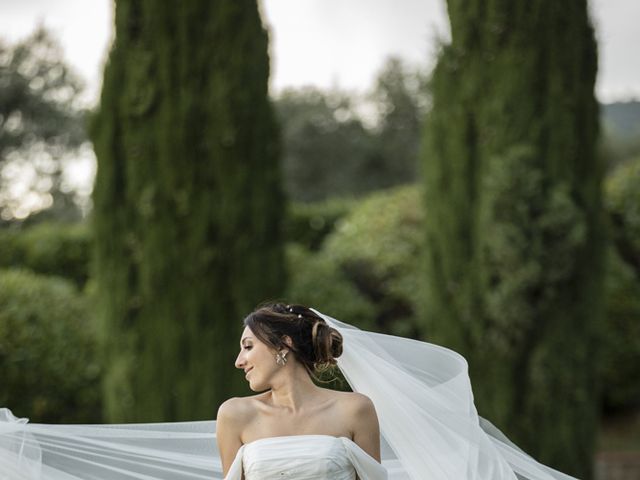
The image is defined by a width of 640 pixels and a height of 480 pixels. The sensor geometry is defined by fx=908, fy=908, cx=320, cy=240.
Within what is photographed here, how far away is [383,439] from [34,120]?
15618 millimetres

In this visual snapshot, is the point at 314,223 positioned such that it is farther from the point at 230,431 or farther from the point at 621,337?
the point at 230,431

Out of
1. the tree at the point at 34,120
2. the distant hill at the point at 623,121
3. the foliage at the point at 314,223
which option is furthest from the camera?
the distant hill at the point at 623,121

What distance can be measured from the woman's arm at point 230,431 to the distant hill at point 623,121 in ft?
73.3

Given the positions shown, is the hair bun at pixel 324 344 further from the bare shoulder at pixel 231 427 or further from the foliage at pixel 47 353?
the foliage at pixel 47 353

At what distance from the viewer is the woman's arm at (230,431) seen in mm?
2896

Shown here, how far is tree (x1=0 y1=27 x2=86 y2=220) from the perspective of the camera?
1747cm

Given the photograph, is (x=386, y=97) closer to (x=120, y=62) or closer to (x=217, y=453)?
(x=120, y=62)

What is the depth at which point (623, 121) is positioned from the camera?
27.4 meters

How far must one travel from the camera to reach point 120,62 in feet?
22.5

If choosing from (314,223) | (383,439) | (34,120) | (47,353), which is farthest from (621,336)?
(34,120)

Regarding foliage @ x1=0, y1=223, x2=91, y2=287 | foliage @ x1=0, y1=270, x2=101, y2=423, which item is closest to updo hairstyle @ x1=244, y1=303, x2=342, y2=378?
foliage @ x1=0, y1=270, x2=101, y2=423

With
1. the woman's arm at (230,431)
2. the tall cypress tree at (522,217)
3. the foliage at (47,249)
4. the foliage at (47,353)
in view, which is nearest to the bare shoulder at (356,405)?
the woman's arm at (230,431)

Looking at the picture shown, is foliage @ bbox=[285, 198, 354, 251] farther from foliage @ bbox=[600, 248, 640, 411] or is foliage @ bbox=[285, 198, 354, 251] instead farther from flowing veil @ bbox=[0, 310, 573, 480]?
flowing veil @ bbox=[0, 310, 573, 480]

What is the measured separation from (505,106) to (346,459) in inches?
185
